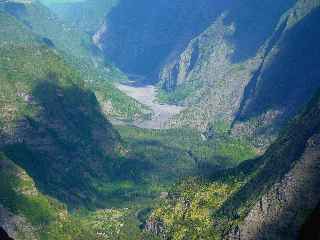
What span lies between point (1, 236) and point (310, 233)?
48.5 metres

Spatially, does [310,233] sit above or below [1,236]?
above

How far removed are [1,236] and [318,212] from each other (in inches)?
1976

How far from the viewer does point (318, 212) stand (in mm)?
114938

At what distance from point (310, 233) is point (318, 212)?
12.6 feet

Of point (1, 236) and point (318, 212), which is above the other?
point (318, 212)

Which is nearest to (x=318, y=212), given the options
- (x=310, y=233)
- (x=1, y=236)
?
(x=310, y=233)

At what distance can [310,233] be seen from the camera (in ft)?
372

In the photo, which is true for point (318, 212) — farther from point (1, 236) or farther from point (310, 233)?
point (1, 236)

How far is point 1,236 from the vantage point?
115m
